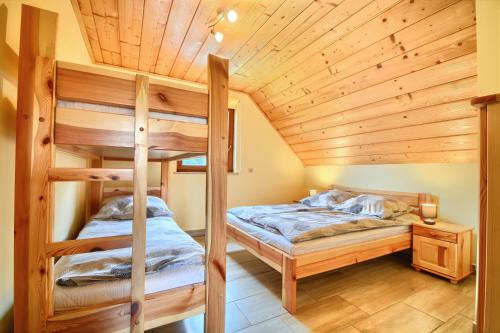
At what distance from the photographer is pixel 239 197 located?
3.97 metres

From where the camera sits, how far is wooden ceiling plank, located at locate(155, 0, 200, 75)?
185cm

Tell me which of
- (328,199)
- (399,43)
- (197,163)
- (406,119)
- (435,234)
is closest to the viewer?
(399,43)

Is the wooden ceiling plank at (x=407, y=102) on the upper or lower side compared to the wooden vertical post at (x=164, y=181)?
upper

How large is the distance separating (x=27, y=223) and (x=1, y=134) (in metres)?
0.44

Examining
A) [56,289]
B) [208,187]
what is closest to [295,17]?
[208,187]

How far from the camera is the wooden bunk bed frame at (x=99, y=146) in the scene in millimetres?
834

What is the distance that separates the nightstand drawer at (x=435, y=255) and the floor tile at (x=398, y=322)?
2.64ft

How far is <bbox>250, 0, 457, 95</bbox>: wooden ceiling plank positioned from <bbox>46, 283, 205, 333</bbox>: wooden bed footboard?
7.90ft

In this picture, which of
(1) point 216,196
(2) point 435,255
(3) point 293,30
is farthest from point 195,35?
(2) point 435,255

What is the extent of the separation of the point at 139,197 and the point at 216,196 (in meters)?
0.35

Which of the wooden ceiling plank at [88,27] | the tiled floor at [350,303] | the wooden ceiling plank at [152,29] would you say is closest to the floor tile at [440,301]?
the tiled floor at [350,303]

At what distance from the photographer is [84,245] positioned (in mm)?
908

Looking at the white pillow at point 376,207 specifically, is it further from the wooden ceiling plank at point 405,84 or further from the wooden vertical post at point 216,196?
the wooden vertical post at point 216,196

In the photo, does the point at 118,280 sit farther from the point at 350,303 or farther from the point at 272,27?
the point at 272,27
